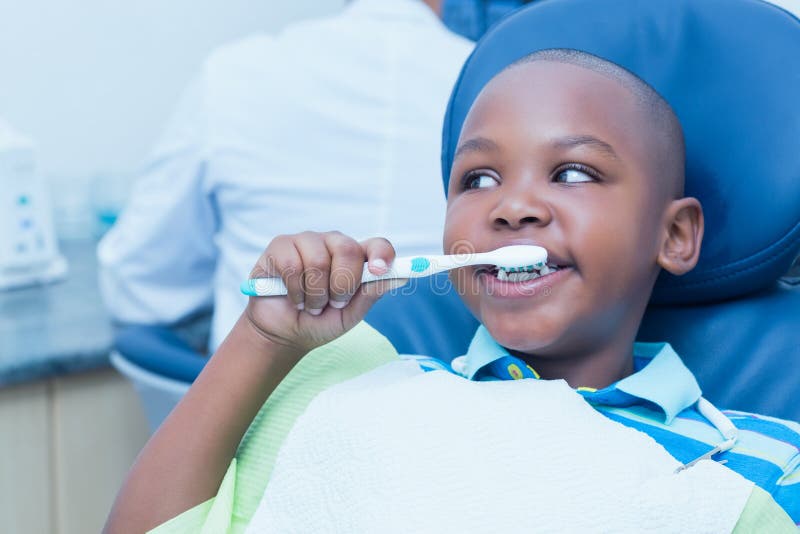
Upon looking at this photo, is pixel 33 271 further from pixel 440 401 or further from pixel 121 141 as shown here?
pixel 440 401

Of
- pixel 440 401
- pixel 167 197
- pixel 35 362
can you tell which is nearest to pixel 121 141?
pixel 167 197

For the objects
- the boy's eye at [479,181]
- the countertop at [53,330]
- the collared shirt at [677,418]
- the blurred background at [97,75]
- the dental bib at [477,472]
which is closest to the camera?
the dental bib at [477,472]

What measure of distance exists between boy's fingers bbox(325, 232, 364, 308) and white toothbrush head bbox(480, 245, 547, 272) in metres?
0.12

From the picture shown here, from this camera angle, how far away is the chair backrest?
39.8 inches

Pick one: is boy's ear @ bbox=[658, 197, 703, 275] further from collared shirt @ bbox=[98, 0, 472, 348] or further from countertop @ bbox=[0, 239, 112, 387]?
countertop @ bbox=[0, 239, 112, 387]

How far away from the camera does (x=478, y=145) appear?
0.93 metres

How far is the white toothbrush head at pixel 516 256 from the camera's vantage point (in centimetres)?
82

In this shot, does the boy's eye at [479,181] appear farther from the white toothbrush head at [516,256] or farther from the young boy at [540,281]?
the white toothbrush head at [516,256]

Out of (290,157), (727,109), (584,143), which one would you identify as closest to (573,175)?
(584,143)

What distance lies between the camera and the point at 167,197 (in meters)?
1.66

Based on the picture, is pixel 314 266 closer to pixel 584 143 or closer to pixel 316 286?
pixel 316 286

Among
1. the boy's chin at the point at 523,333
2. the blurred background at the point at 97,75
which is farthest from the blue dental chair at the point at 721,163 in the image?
the blurred background at the point at 97,75

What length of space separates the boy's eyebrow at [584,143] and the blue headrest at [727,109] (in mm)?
176

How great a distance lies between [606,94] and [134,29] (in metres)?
1.63
